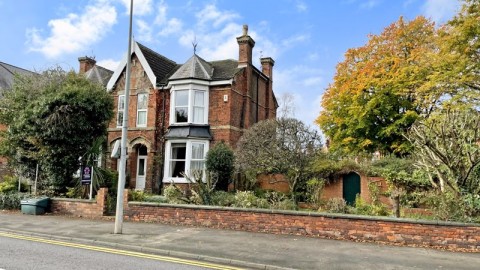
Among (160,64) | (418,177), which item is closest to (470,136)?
(418,177)

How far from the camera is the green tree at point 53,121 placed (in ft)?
56.1

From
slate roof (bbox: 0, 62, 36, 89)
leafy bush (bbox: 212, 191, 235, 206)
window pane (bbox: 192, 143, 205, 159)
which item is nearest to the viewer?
leafy bush (bbox: 212, 191, 235, 206)

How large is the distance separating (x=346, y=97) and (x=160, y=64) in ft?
43.7

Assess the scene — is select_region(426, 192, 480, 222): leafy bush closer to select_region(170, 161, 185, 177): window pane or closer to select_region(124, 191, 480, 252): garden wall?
select_region(124, 191, 480, 252): garden wall

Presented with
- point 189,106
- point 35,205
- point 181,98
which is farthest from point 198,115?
point 35,205

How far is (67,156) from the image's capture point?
17734mm

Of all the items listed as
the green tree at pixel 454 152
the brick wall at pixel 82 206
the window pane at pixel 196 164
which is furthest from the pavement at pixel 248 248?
the window pane at pixel 196 164

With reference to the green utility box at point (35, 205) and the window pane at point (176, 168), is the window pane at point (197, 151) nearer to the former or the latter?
the window pane at point (176, 168)

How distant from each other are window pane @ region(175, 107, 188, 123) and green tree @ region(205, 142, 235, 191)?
377cm

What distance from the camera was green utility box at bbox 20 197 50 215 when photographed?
16.0 m

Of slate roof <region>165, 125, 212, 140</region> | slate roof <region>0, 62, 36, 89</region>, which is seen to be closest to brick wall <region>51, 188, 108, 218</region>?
slate roof <region>165, 125, 212, 140</region>

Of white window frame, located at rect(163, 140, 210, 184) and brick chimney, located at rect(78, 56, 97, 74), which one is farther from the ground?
brick chimney, located at rect(78, 56, 97, 74)

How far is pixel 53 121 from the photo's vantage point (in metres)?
16.9

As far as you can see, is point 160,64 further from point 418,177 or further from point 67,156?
point 418,177
